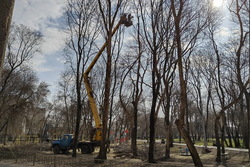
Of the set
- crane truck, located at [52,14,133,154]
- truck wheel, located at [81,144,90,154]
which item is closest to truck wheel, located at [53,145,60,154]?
crane truck, located at [52,14,133,154]

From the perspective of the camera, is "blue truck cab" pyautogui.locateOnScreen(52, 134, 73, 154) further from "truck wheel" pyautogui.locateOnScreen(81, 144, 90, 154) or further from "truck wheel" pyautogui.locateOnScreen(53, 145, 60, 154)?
"truck wheel" pyautogui.locateOnScreen(81, 144, 90, 154)

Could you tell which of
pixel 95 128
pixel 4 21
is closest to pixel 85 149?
pixel 95 128

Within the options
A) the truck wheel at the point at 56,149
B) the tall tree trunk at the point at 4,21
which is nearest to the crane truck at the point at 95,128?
the truck wheel at the point at 56,149

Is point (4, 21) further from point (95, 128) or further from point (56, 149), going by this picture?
point (56, 149)

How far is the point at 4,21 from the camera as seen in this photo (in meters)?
2.39

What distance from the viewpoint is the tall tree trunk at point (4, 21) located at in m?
2.36

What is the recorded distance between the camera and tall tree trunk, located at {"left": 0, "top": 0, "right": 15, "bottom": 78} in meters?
2.36

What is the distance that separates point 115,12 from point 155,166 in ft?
36.1

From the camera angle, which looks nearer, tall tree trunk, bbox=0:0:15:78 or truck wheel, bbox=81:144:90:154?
tall tree trunk, bbox=0:0:15:78

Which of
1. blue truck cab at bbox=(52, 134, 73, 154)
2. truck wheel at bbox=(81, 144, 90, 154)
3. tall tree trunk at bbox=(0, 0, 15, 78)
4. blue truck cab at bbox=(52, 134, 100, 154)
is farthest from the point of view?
blue truck cab at bbox=(52, 134, 73, 154)

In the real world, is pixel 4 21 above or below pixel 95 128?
above

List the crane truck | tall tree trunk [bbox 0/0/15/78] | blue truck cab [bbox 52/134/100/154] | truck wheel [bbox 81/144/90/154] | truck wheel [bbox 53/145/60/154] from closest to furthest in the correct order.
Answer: tall tree trunk [bbox 0/0/15/78], the crane truck, truck wheel [bbox 81/144/90/154], blue truck cab [bbox 52/134/100/154], truck wheel [bbox 53/145/60/154]

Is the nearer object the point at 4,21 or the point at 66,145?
the point at 4,21

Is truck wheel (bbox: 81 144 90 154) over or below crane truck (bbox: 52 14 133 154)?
below
